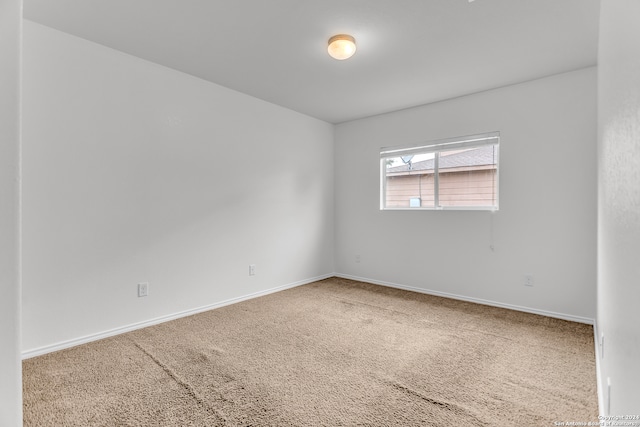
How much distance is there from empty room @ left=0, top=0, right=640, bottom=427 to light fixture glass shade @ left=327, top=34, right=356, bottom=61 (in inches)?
0.6

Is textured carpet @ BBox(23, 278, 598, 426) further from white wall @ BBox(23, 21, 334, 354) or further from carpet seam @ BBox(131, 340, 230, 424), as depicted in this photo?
white wall @ BBox(23, 21, 334, 354)

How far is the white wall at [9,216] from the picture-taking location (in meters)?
1.03

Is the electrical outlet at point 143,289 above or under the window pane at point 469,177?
under

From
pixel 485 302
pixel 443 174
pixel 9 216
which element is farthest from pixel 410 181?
pixel 9 216

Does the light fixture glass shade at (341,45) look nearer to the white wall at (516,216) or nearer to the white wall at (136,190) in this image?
the white wall at (136,190)

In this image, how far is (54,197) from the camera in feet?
7.90

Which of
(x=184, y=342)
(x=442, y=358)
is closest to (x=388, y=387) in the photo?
(x=442, y=358)

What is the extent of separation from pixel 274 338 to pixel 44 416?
147 centimetres

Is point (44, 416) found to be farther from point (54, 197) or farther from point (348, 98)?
point (348, 98)

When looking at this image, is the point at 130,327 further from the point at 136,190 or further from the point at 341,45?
the point at 341,45

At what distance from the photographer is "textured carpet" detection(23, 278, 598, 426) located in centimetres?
170

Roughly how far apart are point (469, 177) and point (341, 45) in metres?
2.30

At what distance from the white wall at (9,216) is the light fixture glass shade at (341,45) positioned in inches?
74.8

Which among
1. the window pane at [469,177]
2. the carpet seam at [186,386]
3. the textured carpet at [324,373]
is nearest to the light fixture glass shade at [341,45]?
the window pane at [469,177]
